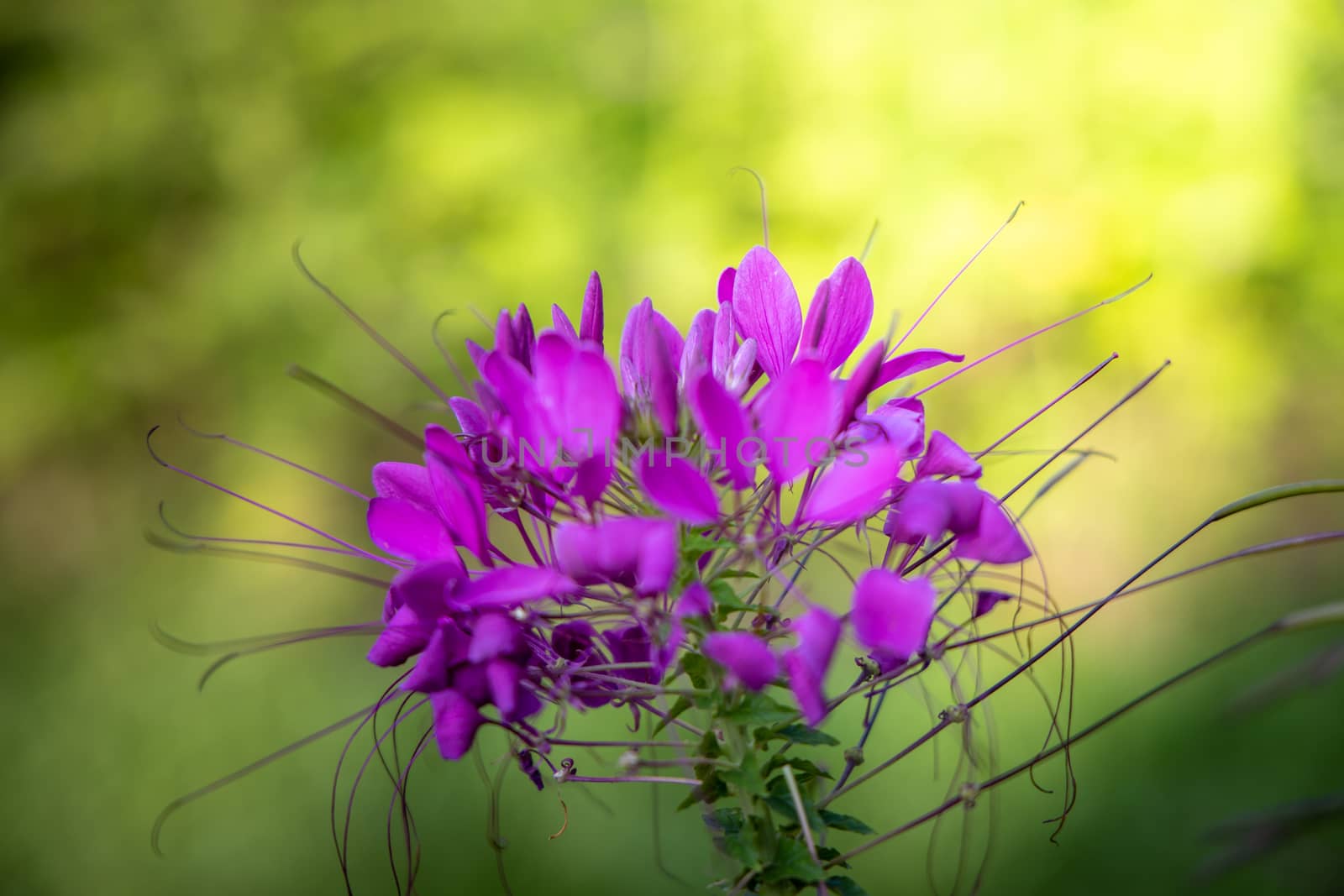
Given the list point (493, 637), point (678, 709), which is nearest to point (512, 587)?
point (493, 637)

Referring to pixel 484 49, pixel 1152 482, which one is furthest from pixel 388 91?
pixel 1152 482

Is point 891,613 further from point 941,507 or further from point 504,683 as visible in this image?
point 504,683

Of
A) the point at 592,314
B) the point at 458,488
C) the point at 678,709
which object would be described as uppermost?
the point at 592,314

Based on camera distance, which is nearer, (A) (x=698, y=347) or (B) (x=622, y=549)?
(B) (x=622, y=549)

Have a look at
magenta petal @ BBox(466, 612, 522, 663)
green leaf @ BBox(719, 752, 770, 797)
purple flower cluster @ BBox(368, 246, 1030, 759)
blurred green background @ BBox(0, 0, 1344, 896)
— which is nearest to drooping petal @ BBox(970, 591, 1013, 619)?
purple flower cluster @ BBox(368, 246, 1030, 759)

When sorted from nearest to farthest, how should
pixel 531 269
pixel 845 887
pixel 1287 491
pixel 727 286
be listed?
1. pixel 1287 491
2. pixel 845 887
3. pixel 727 286
4. pixel 531 269

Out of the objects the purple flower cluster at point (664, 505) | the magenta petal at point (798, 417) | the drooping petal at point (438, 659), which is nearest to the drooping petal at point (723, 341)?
the purple flower cluster at point (664, 505)

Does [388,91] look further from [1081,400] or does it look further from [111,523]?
[1081,400]

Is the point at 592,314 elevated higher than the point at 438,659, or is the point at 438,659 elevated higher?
the point at 592,314
